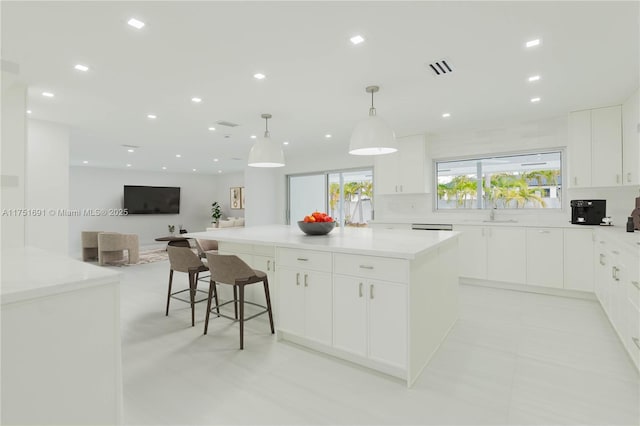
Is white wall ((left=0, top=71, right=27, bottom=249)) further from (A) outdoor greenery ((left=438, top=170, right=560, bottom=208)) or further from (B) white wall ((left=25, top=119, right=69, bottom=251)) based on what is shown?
(A) outdoor greenery ((left=438, top=170, right=560, bottom=208))

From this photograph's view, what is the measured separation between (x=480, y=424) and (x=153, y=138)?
6.16 m

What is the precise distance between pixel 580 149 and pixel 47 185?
7.14 meters

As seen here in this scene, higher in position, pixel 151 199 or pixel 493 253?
pixel 151 199

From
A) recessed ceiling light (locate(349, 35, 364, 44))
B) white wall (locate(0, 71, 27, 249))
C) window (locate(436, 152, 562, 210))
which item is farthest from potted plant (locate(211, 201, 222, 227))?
recessed ceiling light (locate(349, 35, 364, 44))

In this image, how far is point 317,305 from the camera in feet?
8.46

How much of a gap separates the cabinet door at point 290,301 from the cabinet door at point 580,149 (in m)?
4.03

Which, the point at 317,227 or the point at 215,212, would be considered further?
the point at 215,212

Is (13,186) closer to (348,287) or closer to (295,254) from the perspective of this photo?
(295,254)

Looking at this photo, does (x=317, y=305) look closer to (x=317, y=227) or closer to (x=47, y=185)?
(x=317, y=227)

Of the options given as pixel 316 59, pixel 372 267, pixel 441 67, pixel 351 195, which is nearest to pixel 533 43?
pixel 441 67

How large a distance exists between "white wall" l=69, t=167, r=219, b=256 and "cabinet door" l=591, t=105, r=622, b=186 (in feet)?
37.4

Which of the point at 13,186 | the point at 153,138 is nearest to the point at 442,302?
the point at 13,186

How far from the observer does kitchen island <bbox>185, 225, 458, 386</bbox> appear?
217cm

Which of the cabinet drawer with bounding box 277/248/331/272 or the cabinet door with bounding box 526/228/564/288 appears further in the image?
the cabinet door with bounding box 526/228/564/288
